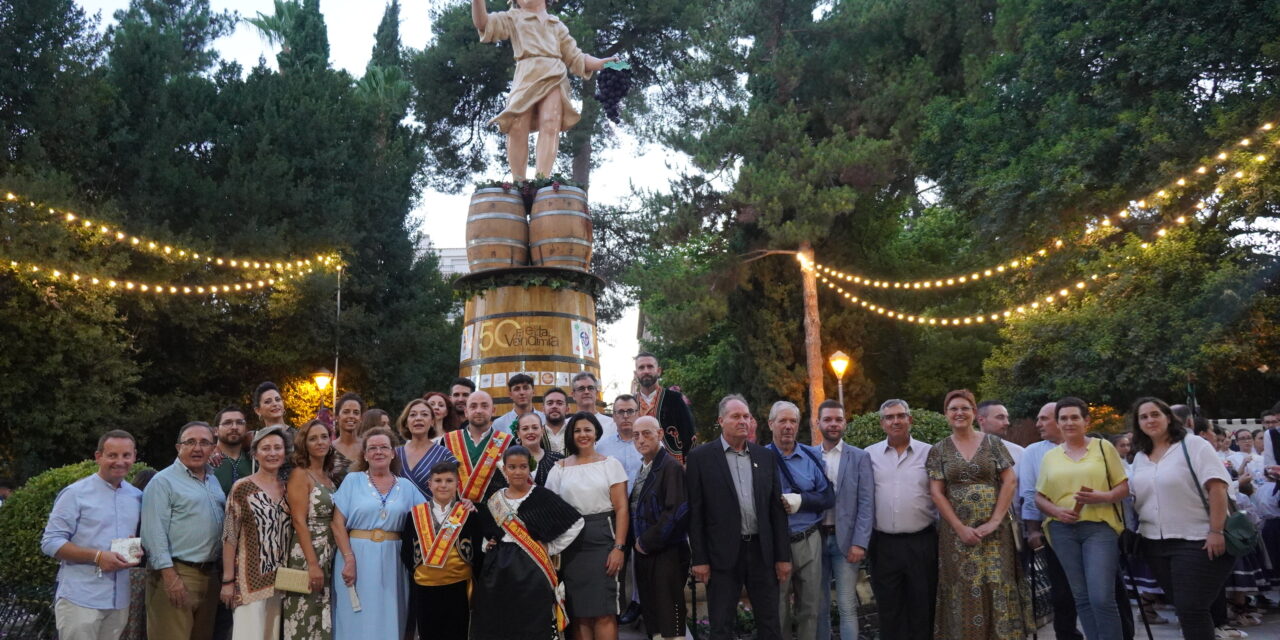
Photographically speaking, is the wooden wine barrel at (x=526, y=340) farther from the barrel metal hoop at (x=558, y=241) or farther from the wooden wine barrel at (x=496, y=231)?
the barrel metal hoop at (x=558, y=241)

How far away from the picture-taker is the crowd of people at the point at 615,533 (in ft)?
15.2

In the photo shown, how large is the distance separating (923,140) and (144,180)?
48.2 ft

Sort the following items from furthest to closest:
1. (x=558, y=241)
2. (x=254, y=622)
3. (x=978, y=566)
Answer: (x=558, y=241) → (x=978, y=566) → (x=254, y=622)

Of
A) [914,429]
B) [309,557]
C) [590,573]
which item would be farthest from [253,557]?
[914,429]

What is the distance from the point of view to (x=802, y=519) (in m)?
5.21

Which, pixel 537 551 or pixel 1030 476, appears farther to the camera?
pixel 1030 476

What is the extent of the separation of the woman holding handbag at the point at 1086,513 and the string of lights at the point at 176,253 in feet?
40.4

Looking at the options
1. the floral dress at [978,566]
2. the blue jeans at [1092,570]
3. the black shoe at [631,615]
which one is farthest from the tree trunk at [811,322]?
the floral dress at [978,566]

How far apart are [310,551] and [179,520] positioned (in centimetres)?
72

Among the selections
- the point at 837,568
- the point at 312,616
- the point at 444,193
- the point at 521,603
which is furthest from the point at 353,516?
the point at 444,193

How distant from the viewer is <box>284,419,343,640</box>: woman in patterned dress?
15.0ft

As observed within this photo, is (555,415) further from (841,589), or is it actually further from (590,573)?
(841,589)

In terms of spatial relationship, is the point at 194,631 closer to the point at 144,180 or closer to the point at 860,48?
the point at 144,180

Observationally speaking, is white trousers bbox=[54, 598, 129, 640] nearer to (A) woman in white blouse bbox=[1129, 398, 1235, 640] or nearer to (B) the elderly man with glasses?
(B) the elderly man with glasses
